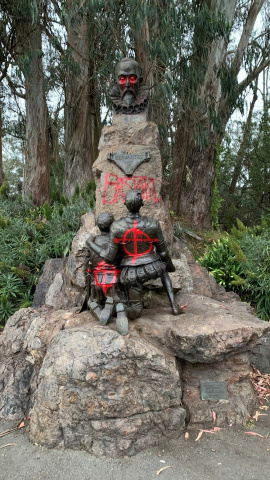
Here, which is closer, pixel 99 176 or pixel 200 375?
pixel 200 375

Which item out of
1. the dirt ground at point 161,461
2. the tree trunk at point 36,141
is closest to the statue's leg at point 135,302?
the dirt ground at point 161,461

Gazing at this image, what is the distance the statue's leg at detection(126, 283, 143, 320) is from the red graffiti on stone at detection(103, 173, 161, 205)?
57.2 inches

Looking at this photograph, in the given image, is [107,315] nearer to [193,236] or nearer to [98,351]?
[98,351]

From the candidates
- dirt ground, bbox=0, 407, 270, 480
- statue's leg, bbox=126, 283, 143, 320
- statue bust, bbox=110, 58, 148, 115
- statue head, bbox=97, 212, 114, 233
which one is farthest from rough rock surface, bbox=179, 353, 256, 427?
statue bust, bbox=110, 58, 148, 115

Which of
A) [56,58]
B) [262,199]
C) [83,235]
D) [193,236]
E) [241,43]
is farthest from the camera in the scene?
[262,199]

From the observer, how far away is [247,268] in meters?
5.85

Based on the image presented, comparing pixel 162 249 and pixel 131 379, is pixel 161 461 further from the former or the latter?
pixel 162 249

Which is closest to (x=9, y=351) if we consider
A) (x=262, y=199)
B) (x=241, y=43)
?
(x=241, y=43)

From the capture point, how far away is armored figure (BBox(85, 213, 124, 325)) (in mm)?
3445

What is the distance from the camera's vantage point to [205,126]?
9.15 m

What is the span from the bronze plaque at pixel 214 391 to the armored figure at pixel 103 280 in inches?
43.0

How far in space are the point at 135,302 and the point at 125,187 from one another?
65.6 inches

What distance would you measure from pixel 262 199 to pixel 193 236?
798 centimetres

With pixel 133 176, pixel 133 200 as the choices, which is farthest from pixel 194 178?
pixel 133 200
